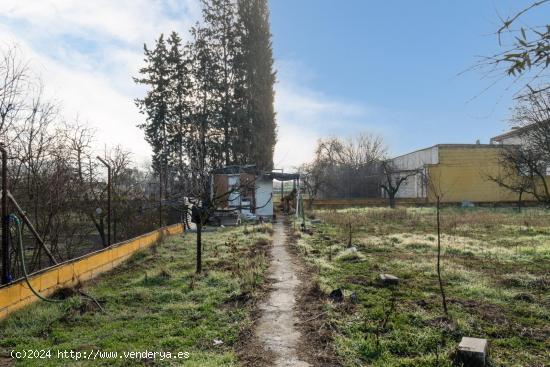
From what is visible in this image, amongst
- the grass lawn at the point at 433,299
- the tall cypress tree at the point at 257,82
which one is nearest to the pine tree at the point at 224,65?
the tall cypress tree at the point at 257,82

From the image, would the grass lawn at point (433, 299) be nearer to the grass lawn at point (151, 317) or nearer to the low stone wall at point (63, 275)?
the grass lawn at point (151, 317)

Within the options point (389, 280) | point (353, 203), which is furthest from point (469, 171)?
point (389, 280)

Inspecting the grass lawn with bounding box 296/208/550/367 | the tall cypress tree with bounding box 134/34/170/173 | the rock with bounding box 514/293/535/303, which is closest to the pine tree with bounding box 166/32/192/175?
the tall cypress tree with bounding box 134/34/170/173

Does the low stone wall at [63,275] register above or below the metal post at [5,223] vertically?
below

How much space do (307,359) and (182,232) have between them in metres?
12.9

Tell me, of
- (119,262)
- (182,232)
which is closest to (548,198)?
(119,262)

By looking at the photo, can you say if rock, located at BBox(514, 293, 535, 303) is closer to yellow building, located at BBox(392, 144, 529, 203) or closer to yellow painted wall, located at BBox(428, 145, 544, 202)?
yellow building, located at BBox(392, 144, 529, 203)

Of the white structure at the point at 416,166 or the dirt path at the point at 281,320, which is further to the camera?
the white structure at the point at 416,166

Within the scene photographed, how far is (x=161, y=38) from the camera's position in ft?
98.5

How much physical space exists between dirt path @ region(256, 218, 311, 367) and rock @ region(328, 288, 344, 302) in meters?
0.57

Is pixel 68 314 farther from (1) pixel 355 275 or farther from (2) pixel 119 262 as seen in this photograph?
(1) pixel 355 275

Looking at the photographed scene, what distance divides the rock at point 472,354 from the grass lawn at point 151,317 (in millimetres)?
2124

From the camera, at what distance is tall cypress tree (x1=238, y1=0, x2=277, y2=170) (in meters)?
28.9

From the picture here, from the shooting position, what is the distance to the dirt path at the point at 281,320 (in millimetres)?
4176
